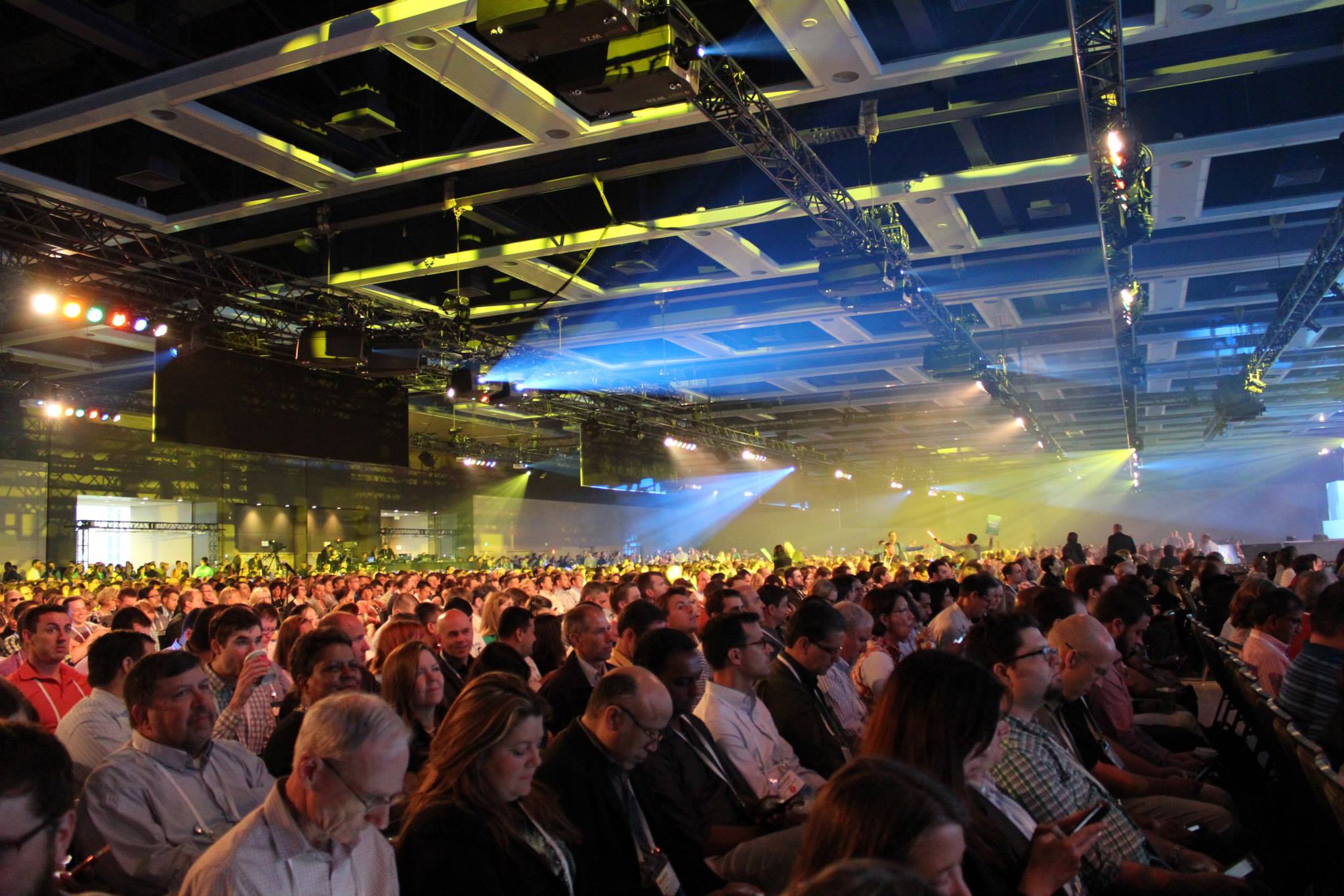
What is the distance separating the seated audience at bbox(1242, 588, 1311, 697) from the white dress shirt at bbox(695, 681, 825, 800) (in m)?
2.67

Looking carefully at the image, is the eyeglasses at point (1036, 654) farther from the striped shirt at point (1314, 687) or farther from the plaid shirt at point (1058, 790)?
the striped shirt at point (1314, 687)

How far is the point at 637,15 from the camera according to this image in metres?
5.11

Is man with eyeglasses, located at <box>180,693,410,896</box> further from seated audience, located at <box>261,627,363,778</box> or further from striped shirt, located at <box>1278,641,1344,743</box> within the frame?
striped shirt, located at <box>1278,641,1344,743</box>

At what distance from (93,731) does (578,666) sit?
1971mm

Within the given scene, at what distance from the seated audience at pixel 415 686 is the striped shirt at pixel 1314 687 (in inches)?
132

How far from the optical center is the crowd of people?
6.61 ft

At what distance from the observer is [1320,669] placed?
4242mm

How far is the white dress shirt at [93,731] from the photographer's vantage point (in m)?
3.57

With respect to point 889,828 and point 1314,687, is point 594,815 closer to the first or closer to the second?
point 889,828

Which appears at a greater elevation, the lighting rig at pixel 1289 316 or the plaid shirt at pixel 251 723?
the lighting rig at pixel 1289 316

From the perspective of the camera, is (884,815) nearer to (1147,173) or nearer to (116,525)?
(1147,173)

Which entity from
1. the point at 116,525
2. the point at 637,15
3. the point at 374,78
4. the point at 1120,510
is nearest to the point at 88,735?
the point at 637,15

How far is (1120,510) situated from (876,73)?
1262 inches

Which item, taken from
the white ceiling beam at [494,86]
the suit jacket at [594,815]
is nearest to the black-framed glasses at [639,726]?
the suit jacket at [594,815]
